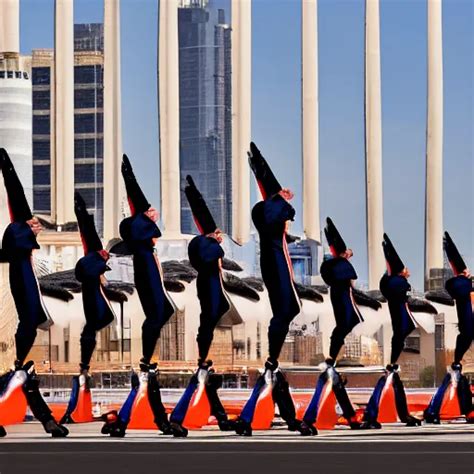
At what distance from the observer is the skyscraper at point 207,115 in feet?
559

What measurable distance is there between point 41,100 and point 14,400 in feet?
508

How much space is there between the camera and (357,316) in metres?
32.8

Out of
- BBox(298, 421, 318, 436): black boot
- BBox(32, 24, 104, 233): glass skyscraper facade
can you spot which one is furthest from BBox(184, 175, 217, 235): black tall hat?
BBox(32, 24, 104, 233): glass skyscraper facade

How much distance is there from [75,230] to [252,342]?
53.2 feet

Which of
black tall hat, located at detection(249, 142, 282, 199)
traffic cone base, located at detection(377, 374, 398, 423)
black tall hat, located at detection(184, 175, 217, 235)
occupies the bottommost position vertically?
traffic cone base, located at detection(377, 374, 398, 423)

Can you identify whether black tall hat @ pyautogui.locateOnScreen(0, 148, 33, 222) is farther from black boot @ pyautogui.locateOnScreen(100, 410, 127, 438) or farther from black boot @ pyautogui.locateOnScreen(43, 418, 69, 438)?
black boot @ pyautogui.locateOnScreen(100, 410, 127, 438)

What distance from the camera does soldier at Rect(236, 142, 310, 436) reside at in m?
30.4

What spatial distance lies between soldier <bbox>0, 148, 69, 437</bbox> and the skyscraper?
124810 mm

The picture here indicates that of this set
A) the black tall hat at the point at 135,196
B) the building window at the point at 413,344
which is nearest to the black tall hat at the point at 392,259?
the black tall hat at the point at 135,196

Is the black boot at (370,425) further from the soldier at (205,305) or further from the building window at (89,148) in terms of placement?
the building window at (89,148)
